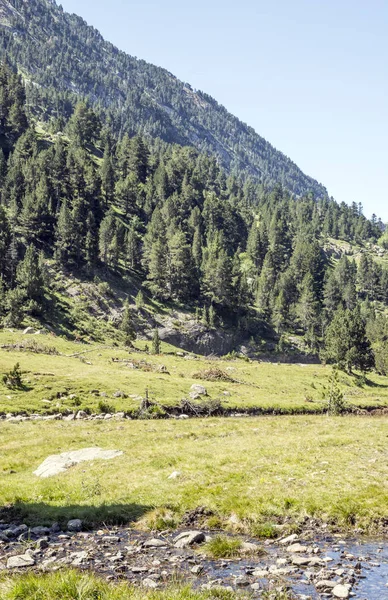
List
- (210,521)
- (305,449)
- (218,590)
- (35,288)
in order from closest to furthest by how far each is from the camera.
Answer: (218,590)
(210,521)
(305,449)
(35,288)

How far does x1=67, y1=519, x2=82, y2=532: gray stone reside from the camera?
12609mm

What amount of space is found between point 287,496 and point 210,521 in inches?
116

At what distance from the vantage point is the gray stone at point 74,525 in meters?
12.6

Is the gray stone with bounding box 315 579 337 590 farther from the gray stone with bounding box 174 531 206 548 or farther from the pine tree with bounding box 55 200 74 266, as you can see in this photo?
the pine tree with bounding box 55 200 74 266

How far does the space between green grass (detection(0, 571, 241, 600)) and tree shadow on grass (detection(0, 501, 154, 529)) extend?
17.6 feet

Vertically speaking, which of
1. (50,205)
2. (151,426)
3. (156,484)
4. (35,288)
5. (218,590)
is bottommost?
(151,426)

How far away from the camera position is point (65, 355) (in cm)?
5631

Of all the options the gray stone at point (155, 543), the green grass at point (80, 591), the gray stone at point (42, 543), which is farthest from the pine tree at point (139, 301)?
the green grass at point (80, 591)

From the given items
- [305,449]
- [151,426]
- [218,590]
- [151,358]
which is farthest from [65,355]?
[218,590]

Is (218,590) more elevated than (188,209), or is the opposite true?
(188,209)

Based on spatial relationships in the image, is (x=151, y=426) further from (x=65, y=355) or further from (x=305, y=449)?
(x=65, y=355)

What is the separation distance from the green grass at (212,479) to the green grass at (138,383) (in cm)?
1082

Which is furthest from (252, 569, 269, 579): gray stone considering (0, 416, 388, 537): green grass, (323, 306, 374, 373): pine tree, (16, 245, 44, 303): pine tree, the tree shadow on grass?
(16, 245, 44, 303): pine tree

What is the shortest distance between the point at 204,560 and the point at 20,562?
440 cm
